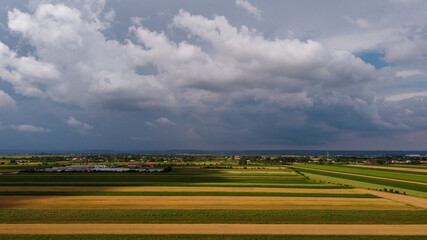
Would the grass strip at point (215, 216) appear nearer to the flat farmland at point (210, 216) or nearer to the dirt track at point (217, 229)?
the flat farmland at point (210, 216)

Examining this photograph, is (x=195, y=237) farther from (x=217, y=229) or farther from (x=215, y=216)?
(x=215, y=216)

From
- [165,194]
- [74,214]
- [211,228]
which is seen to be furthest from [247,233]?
[165,194]

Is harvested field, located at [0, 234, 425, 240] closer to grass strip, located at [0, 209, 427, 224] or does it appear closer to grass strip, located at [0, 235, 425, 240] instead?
grass strip, located at [0, 235, 425, 240]

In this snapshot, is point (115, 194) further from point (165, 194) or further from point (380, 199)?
point (380, 199)

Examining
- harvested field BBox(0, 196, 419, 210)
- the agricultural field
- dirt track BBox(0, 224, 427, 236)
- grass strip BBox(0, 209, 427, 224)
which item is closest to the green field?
the agricultural field

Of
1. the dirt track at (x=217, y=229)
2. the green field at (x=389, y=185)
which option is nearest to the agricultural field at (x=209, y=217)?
the dirt track at (x=217, y=229)
